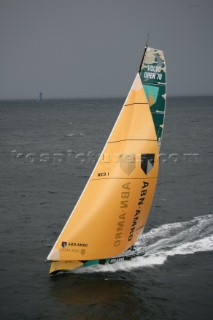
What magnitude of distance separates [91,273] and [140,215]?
15.5 feet

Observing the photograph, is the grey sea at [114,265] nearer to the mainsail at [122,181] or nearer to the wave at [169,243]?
the wave at [169,243]

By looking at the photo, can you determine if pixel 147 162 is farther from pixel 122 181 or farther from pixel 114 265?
pixel 114 265

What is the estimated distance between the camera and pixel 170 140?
105000mm

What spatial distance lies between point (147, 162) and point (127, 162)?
3.84 feet

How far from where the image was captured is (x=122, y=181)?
2853 cm

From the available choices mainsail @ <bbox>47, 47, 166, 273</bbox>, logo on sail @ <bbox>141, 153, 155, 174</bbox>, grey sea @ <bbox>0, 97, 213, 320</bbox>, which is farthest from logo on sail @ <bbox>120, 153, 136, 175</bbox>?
grey sea @ <bbox>0, 97, 213, 320</bbox>

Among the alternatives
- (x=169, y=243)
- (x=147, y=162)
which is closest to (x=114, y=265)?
(x=169, y=243)

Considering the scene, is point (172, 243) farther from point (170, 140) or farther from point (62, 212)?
point (170, 140)

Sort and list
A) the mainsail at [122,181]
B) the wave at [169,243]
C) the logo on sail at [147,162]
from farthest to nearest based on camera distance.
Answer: the wave at [169,243], the logo on sail at [147,162], the mainsail at [122,181]

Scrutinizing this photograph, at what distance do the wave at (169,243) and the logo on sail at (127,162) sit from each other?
6837 millimetres

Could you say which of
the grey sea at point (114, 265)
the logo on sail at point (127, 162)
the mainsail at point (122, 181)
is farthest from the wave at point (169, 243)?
the logo on sail at point (127, 162)

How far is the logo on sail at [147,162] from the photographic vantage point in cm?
2811

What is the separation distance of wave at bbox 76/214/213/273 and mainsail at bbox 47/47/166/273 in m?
2.11

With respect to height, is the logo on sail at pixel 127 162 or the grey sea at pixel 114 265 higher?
the logo on sail at pixel 127 162
